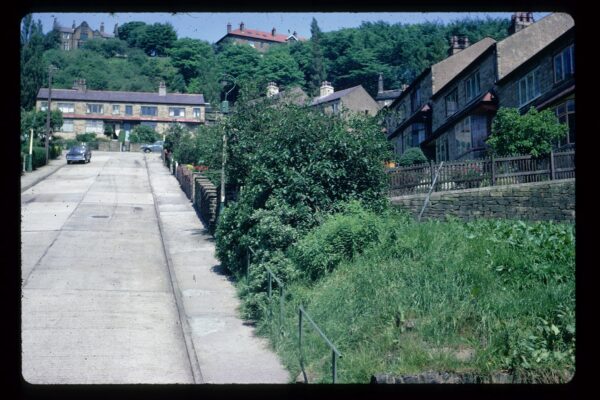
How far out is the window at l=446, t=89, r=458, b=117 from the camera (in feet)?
122

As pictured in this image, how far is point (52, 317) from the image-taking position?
38.0 feet

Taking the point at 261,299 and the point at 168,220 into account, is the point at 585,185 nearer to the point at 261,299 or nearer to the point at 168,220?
the point at 261,299

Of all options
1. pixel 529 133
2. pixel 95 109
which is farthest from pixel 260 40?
pixel 529 133

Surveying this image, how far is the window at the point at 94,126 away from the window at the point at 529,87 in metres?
68.5

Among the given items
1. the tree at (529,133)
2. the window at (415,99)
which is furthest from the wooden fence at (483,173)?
the window at (415,99)

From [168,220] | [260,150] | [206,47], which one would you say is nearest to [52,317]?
[260,150]

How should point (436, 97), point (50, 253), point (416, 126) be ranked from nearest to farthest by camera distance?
point (50, 253) < point (436, 97) < point (416, 126)

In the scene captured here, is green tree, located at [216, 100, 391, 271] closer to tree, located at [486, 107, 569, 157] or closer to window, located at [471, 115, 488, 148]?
tree, located at [486, 107, 569, 157]

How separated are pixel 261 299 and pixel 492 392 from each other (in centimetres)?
907

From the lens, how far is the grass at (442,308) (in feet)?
22.9

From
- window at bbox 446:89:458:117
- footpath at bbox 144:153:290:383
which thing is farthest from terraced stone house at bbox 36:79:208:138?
footpath at bbox 144:153:290:383

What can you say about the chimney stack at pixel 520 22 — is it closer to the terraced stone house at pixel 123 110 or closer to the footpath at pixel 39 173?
the footpath at pixel 39 173

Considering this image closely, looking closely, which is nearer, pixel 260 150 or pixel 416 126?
pixel 260 150

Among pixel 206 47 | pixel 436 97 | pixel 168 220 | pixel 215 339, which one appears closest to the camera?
pixel 215 339
